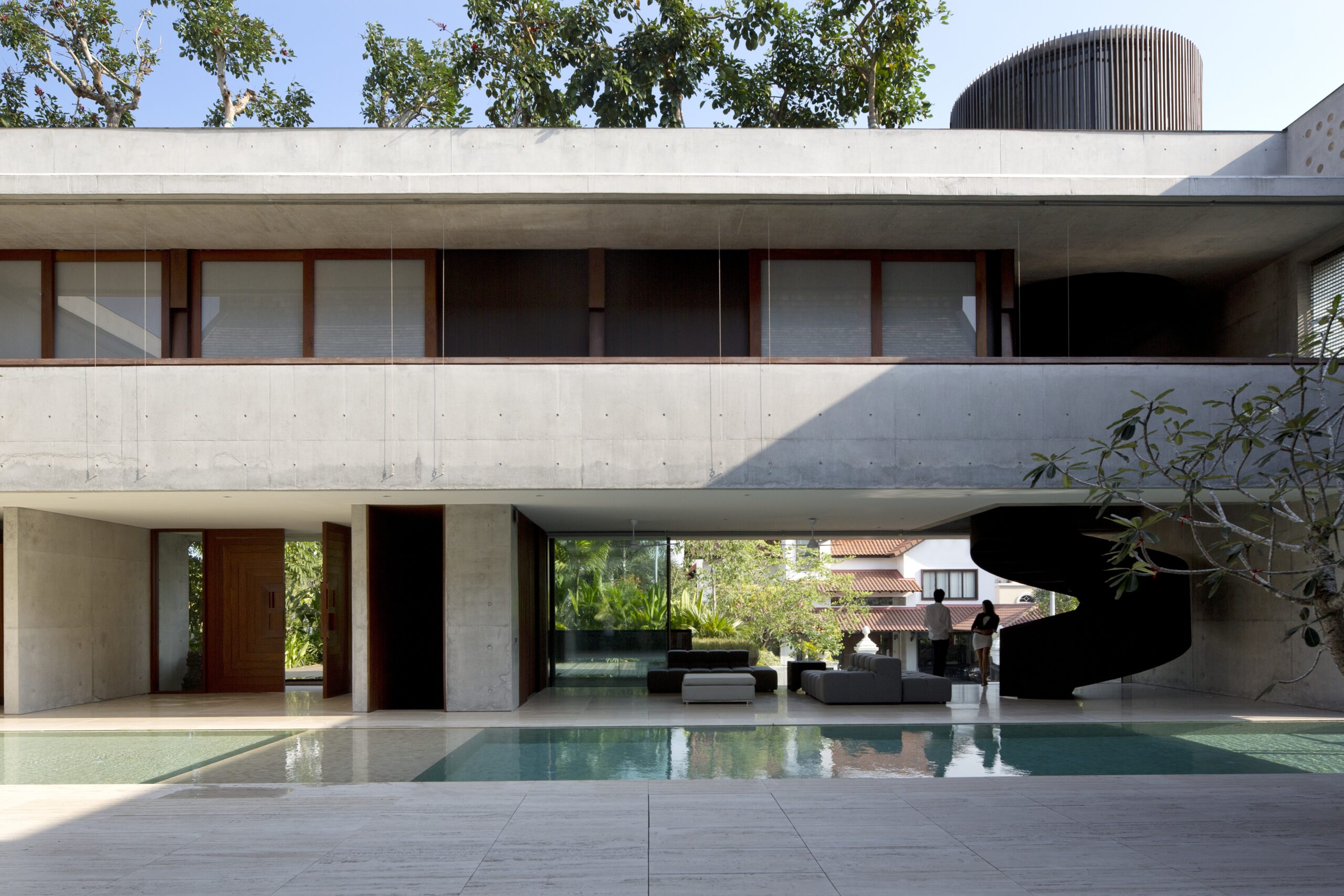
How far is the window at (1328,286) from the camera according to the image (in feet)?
43.5

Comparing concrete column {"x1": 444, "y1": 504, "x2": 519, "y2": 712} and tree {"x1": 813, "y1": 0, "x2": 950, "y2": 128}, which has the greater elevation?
tree {"x1": 813, "y1": 0, "x2": 950, "y2": 128}

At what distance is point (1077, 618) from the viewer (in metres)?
14.6

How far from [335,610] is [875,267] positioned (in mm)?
9769

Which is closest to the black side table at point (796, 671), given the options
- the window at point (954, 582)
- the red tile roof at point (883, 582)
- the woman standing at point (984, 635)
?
the woman standing at point (984, 635)

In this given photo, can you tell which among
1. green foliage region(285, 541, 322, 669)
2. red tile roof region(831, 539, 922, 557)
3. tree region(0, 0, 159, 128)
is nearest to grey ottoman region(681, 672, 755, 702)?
green foliage region(285, 541, 322, 669)

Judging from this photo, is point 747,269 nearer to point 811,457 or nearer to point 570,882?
point 811,457

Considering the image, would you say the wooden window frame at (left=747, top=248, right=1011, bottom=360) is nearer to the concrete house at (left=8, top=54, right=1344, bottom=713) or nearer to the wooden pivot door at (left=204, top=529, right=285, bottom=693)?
the concrete house at (left=8, top=54, right=1344, bottom=713)

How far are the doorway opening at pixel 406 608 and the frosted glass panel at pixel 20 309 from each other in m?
4.61

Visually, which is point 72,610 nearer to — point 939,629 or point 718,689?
point 718,689

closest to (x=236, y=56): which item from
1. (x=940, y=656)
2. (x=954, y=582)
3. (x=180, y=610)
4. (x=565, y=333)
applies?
(x=180, y=610)

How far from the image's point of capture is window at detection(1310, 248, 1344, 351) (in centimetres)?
1327

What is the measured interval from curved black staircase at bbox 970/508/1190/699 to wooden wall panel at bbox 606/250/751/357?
14.2 feet

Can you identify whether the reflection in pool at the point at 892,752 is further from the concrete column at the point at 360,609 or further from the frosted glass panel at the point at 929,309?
the frosted glass panel at the point at 929,309

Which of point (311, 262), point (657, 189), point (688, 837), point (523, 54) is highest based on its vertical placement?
point (523, 54)
